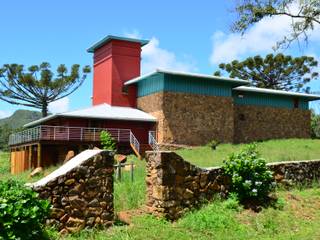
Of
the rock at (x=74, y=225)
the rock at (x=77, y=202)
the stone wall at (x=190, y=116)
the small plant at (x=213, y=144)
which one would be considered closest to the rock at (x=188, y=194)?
the rock at (x=77, y=202)

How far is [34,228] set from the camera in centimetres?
802

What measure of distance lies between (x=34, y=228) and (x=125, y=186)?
485 cm

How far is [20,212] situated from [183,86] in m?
27.4

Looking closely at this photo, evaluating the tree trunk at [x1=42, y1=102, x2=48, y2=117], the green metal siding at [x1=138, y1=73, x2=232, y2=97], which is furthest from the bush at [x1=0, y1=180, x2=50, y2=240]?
the tree trunk at [x1=42, y1=102, x2=48, y2=117]

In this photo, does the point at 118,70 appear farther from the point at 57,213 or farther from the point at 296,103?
the point at 57,213

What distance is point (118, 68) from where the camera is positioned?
123ft

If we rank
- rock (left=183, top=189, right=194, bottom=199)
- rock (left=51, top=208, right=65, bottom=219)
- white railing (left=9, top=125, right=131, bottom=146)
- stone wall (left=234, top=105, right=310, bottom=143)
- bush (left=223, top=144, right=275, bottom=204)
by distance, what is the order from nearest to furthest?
rock (left=51, top=208, right=65, bottom=219), rock (left=183, top=189, right=194, bottom=199), bush (left=223, top=144, right=275, bottom=204), white railing (left=9, top=125, right=131, bottom=146), stone wall (left=234, top=105, right=310, bottom=143)

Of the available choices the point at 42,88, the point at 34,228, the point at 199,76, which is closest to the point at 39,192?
the point at 34,228

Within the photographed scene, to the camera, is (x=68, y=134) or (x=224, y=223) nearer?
(x=224, y=223)

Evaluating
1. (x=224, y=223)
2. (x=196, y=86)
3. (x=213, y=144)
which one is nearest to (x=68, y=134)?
(x=213, y=144)

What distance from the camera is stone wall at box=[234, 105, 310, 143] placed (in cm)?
3870

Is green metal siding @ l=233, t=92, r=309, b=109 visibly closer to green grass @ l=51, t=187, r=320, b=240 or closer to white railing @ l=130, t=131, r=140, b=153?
white railing @ l=130, t=131, r=140, b=153

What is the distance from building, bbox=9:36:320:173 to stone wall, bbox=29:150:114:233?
2121 centimetres

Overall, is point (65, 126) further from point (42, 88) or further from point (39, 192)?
point (39, 192)
